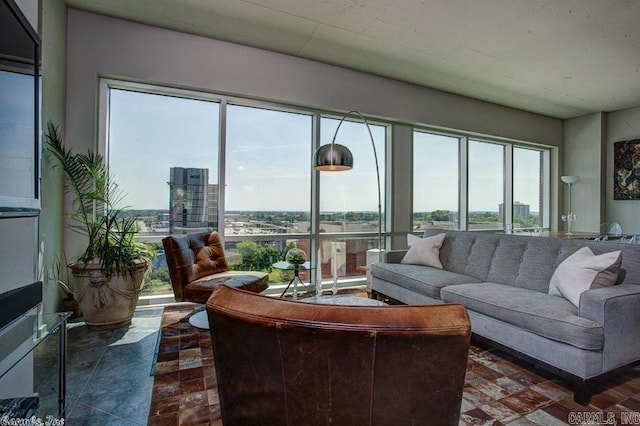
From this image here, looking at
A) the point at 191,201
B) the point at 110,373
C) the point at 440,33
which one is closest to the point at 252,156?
the point at 191,201

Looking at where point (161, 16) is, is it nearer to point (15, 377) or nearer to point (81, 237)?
point (81, 237)

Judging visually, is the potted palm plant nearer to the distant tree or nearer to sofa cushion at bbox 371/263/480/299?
the distant tree

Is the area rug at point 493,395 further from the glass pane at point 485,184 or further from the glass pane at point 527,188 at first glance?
the glass pane at point 527,188

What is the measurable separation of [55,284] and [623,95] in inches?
312

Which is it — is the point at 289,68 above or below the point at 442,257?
above

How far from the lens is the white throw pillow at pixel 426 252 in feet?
11.4

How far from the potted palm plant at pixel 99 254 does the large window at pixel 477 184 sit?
3798mm

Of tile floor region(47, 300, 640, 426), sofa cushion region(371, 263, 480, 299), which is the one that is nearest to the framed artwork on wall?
sofa cushion region(371, 263, 480, 299)

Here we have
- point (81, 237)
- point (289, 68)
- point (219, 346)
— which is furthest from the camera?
point (289, 68)

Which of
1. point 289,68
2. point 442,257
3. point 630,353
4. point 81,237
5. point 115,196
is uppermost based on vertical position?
point 289,68

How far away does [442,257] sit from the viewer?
3498 millimetres

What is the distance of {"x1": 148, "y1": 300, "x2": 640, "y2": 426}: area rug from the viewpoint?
1.67 m

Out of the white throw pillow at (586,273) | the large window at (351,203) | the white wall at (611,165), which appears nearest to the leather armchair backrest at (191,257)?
the large window at (351,203)

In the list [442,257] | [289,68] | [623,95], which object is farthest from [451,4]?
[623,95]
